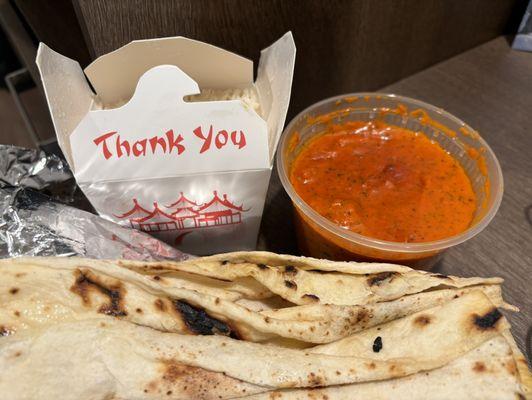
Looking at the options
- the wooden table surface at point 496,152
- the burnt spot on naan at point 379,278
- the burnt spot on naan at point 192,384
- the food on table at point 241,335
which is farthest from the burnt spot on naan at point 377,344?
the wooden table surface at point 496,152

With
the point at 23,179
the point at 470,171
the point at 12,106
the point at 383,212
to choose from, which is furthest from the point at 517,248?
the point at 12,106

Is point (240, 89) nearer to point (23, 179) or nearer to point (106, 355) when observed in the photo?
point (23, 179)

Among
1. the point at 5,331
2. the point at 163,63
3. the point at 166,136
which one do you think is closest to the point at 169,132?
the point at 166,136

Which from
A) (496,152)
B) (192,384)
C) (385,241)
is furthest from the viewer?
(496,152)

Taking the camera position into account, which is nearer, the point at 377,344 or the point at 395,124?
the point at 377,344

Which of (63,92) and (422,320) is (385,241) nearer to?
(422,320)

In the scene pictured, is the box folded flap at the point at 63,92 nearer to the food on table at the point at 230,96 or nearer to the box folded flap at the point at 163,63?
the box folded flap at the point at 163,63

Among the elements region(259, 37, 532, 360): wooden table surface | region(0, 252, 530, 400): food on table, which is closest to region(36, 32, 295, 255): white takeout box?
region(0, 252, 530, 400): food on table
